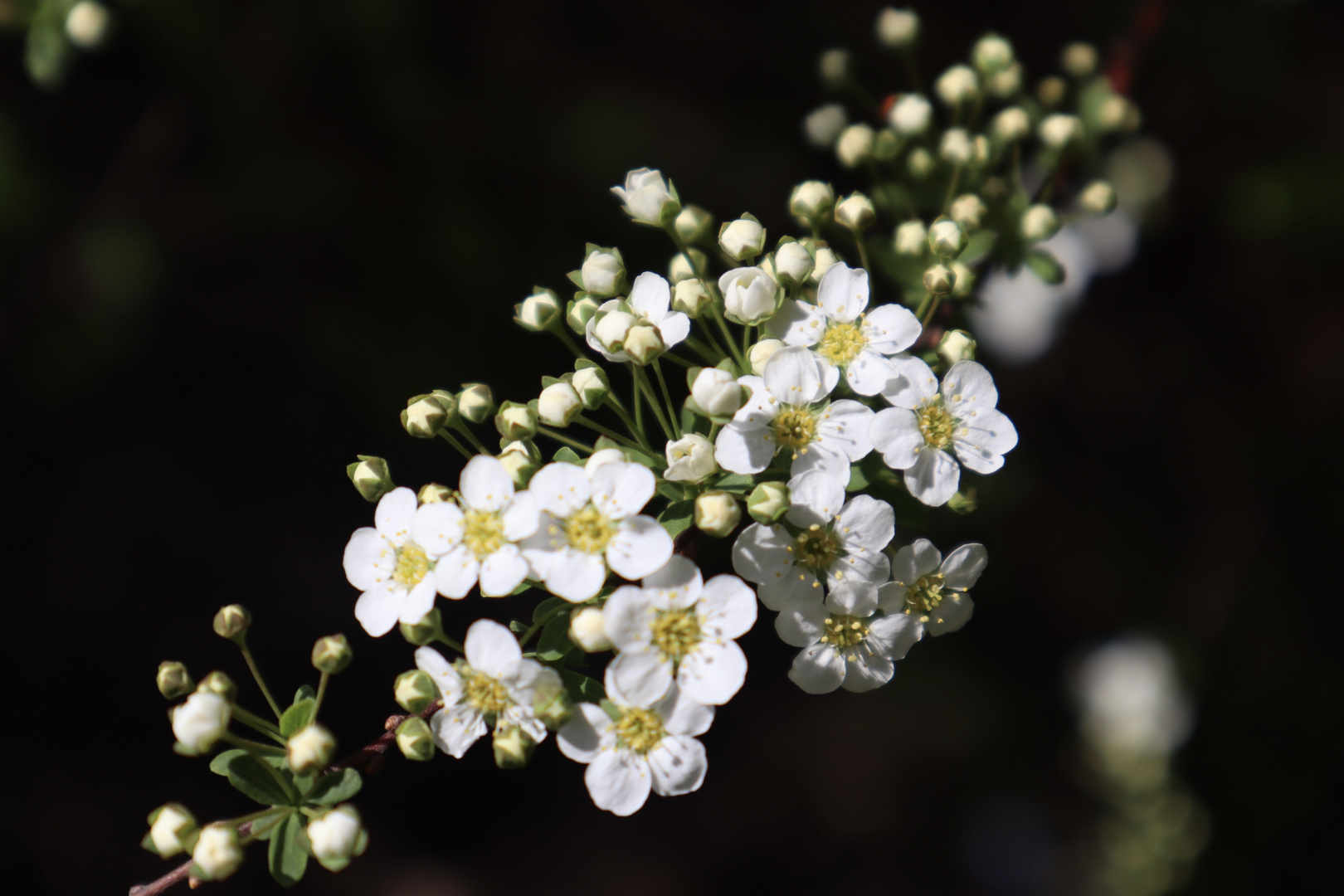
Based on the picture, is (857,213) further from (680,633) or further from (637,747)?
(637,747)

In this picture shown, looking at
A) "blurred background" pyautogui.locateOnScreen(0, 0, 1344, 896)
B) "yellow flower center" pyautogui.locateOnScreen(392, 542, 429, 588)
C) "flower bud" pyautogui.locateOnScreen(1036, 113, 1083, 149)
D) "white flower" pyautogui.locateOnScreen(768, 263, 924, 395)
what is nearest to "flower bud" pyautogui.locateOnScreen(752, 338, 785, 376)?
"white flower" pyautogui.locateOnScreen(768, 263, 924, 395)

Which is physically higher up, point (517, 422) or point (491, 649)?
point (517, 422)

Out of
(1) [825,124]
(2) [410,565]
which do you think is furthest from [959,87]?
(2) [410,565]

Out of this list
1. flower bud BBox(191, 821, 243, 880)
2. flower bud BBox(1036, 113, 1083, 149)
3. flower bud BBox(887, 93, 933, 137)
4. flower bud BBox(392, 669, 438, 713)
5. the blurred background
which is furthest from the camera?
the blurred background

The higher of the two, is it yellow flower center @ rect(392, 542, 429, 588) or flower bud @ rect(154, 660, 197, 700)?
yellow flower center @ rect(392, 542, 429, 588)

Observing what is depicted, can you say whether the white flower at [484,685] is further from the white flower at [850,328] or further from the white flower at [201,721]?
the white flower at [850,328]

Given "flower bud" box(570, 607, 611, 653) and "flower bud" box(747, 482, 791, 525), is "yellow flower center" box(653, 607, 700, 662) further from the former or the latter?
"flower bud" box(747, 482, 791, 525)
